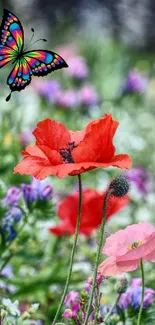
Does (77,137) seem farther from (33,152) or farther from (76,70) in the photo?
(76,70)

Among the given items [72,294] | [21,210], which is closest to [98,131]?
[72,294]

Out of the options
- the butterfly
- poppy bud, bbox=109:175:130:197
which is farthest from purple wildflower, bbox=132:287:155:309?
the butterfly

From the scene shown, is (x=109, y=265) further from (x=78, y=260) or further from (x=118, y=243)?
(x=78, y=260)

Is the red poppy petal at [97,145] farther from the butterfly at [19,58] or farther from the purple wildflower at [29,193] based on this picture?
the purple wildflower at [29,193]

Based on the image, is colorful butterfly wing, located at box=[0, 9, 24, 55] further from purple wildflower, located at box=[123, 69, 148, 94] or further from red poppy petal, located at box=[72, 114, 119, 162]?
purple wildflower, located at box=[123, 69, 148, 94]

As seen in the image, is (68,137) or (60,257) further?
(60,257)

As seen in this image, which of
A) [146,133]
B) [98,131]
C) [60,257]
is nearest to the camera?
[98,131]

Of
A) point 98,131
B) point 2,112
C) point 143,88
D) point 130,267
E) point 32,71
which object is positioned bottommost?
point 130,267

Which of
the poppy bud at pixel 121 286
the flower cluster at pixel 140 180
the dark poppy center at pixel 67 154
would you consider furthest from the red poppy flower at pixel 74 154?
the flower cluster at pixel 140 180
